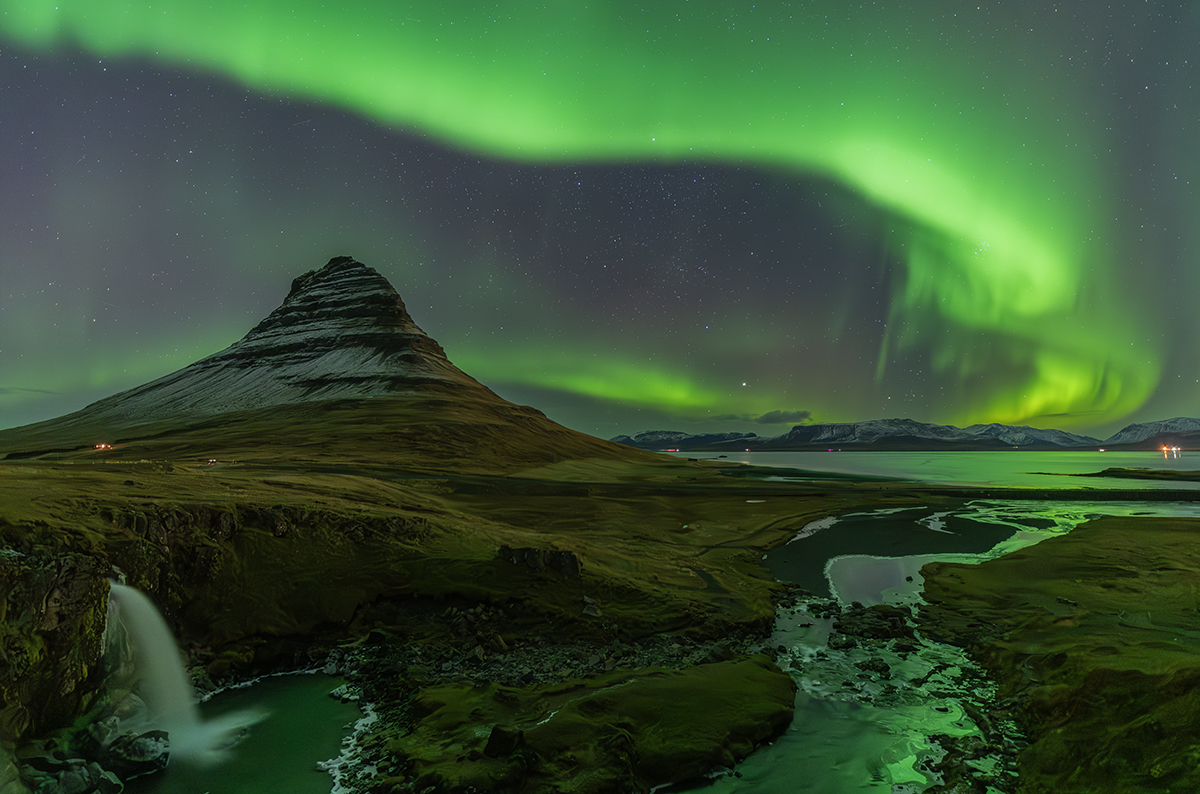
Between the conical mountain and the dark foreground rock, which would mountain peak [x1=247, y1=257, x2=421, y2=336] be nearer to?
the conical mountain

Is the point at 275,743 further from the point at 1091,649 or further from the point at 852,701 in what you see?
the point at 1091,649

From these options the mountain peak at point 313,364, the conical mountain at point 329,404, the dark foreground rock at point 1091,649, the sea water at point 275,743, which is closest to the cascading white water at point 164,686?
the sea water at point 275,743

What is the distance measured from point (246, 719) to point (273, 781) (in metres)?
3.40

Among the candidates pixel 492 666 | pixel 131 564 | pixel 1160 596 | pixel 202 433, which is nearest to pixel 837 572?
pixel 1160 596

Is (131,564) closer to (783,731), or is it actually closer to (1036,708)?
(783,731)

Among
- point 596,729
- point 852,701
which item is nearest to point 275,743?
point 596,729

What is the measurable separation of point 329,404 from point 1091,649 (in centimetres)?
13558

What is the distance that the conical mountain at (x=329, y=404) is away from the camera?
10200cm

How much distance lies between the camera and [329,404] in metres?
128

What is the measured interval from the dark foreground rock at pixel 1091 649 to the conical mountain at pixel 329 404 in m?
80.1

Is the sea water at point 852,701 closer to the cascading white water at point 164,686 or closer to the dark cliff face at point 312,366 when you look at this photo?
the cascading white water at point 164,686

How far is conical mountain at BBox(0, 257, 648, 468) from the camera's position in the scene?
10200cm

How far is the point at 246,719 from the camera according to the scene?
47.4 feet

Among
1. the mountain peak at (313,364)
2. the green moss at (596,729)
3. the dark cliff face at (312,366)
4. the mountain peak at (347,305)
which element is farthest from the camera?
the mountain peak at (347,305)
